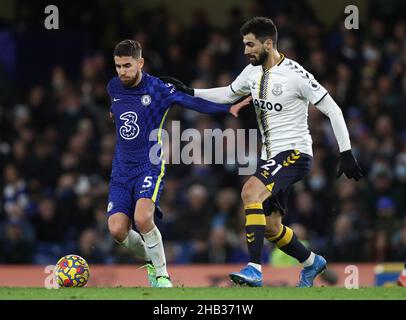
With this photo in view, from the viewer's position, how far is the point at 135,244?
34.4 feet

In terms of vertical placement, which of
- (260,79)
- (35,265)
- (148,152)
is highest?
(260,79)

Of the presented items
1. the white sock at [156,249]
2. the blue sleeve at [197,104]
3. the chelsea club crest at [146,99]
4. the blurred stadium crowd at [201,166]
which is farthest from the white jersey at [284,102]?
the blurred stadium crowd at [201,166]

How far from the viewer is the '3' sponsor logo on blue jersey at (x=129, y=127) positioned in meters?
10.3

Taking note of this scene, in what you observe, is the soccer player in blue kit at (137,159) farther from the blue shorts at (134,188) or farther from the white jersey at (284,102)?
the white jersey at (284,102)

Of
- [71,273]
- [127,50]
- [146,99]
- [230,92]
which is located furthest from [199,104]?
[71,273]

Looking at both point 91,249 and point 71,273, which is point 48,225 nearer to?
point 91,249

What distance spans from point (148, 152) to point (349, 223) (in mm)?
5630

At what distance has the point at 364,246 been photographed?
1522 centimetres

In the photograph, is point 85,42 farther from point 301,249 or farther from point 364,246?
point 301,249

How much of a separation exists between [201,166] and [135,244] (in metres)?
6.19
